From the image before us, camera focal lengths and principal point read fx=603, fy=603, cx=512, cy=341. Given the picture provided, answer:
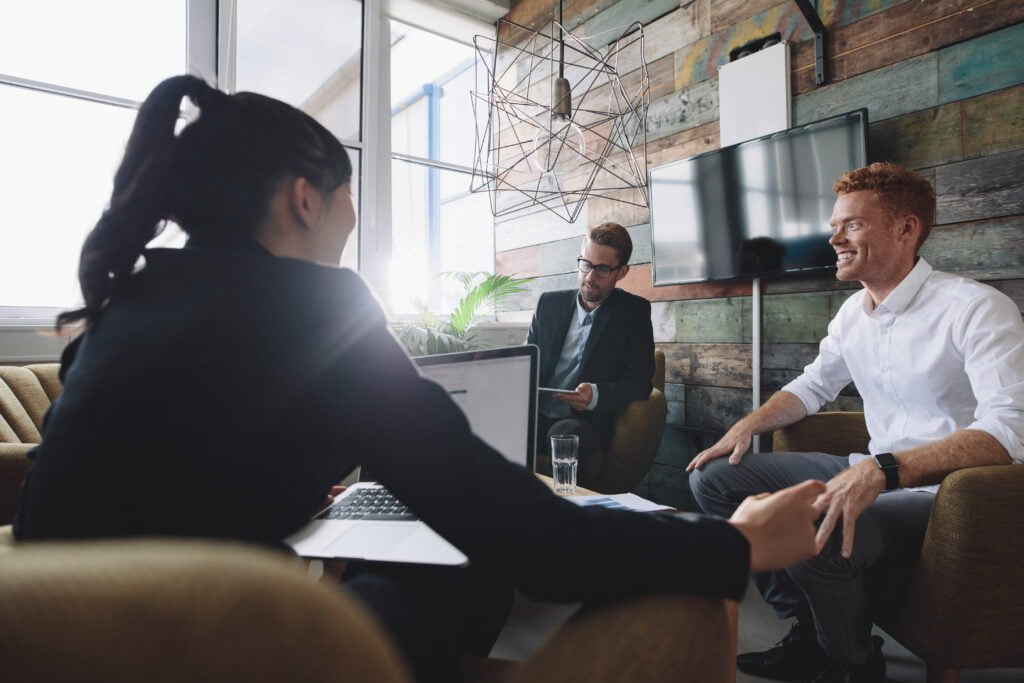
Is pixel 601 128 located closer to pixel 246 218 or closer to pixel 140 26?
pixel 140 26

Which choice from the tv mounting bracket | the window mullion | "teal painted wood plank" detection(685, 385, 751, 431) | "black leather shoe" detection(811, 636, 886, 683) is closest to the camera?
"black leather shoe" detection(811, 636, 886, 683)

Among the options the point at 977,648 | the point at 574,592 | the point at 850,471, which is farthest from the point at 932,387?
the point at 574,592

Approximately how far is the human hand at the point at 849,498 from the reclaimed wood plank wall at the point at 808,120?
119 centimetres

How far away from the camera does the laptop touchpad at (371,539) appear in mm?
951

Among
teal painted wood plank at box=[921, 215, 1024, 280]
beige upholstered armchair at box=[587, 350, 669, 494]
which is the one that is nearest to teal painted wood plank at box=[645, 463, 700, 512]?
beige upholstered armchair at box=[587, 350, 669, 494]

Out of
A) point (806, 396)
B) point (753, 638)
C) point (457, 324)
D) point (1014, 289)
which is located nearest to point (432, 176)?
point (457, 324)

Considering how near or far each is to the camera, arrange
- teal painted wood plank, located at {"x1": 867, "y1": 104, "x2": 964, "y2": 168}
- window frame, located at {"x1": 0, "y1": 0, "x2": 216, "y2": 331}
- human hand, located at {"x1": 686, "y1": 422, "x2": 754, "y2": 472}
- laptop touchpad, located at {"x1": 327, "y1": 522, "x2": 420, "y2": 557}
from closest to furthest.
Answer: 1. laptop touchpad, located at {"x1": 327, "y1": 522, "x2": 420, "y2": 557}
2. human hand, located at {"x1": 686, "y1": 422, "x2": 754, "y2": 472}
3. teal painted wood plank, located at {"x1": 867, "y1": 104, "x2": 964, "y2": 168}
4. window frame, located at {"x1": 0, "y1": 0, "x2": 216, "y2": 331}

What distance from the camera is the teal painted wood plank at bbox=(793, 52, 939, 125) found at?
225 cm

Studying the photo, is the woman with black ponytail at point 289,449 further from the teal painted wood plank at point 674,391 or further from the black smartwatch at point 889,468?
the teal painted wood plank at point 674,391

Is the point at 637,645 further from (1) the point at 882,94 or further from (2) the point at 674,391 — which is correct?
(2) the point at 674,391

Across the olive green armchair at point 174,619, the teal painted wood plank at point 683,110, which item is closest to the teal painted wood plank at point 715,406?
the teal painted wood plank at point 683,110

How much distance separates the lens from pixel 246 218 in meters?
0.76

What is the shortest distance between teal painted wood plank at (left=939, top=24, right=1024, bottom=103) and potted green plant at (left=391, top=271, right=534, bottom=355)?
7.17 ft

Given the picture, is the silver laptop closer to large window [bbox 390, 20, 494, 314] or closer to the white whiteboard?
the white whiteboard
